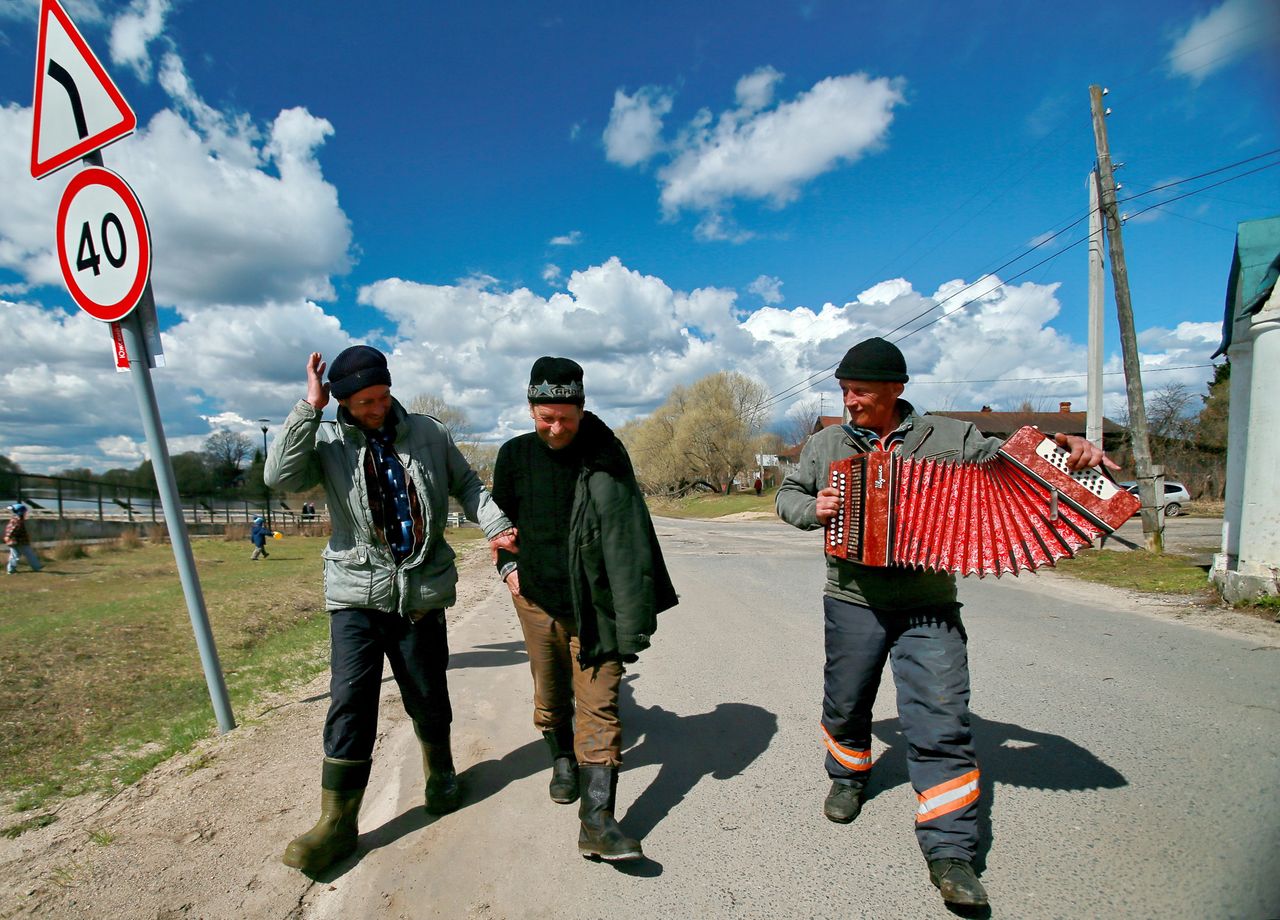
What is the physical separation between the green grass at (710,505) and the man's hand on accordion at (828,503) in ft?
131

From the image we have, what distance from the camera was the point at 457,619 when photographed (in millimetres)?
8656

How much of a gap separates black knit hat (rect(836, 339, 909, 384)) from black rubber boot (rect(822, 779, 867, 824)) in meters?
1.80

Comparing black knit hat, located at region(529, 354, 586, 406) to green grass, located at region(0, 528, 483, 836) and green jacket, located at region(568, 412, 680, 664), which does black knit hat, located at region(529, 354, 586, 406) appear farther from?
green grass, located at region(0, 528, 483, 836)

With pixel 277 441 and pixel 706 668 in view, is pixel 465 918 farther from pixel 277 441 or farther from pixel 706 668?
pixel 706 668

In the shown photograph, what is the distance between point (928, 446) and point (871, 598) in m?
0.71

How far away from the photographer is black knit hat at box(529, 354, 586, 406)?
3.22 meters

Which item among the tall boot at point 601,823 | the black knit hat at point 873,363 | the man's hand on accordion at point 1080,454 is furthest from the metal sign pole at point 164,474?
the man's hand on accordion at point 1080,454

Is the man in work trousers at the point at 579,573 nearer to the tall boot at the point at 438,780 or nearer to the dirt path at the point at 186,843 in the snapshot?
the tall boot at the point at 438,780

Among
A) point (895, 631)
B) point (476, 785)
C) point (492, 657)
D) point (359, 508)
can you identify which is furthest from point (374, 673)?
point (492, 657)

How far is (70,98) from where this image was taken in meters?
3.74

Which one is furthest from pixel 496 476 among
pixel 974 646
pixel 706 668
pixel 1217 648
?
pixel 1217 648

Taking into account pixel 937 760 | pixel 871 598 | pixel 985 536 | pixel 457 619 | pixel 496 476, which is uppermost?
pixel 496 476

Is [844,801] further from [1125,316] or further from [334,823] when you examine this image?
[1125,316]

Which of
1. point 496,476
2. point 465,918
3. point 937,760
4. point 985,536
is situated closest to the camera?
point 465,918
